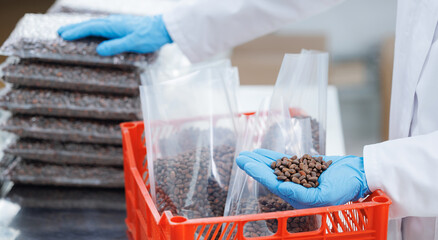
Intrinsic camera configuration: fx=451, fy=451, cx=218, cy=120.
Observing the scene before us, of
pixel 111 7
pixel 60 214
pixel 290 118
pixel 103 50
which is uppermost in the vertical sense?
pixel 111 7

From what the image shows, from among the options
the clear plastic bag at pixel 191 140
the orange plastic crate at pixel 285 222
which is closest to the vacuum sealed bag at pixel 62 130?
the clear plastic bag at pixel 191 140

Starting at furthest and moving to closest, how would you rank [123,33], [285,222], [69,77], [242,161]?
[123,33]
[69,77]
[242,161]
[285,222]

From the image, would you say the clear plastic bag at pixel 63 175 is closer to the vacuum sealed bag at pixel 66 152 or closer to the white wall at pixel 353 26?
the vacuum sealed bag at pixel 66 152

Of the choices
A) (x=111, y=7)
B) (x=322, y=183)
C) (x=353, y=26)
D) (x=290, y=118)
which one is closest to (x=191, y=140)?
(x=290, y=118)

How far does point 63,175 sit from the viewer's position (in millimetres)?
1305

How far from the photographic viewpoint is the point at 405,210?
0.79 metres

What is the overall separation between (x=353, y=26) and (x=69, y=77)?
11.1 feet

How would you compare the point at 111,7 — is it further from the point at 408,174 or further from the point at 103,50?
the point at 408,174

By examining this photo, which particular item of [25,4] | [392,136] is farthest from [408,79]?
[25,4]

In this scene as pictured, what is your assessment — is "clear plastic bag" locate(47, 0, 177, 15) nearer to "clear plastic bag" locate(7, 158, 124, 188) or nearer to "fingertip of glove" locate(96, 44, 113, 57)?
"fingertip of glove" locate(96, 44, 113, 57)

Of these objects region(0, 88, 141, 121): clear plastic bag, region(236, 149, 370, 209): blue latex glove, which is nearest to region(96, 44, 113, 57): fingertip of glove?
region(0, 88, 141, 121): clear plastic bag

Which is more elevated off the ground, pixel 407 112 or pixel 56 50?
pixel 56 50

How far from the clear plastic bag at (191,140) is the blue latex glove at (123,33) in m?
0.29

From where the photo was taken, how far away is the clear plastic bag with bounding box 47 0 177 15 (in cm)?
168
